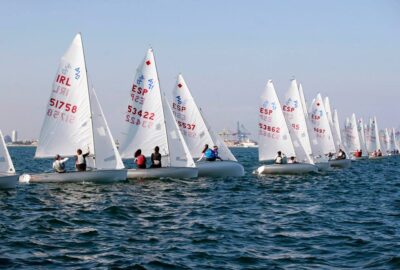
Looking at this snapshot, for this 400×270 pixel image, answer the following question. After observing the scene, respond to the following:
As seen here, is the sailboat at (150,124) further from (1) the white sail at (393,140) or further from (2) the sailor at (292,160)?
(1) the white sail at (393,140)

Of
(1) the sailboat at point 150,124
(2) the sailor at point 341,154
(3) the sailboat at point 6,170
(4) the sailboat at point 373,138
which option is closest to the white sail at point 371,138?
(4) the sailboat at point 373,138

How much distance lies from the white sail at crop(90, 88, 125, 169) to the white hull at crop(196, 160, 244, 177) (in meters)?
5.18

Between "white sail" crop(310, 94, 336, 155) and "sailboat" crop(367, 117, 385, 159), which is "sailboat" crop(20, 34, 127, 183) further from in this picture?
"sailboat" crop(367, 117, 385, 159)

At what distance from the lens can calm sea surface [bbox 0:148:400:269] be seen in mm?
11750

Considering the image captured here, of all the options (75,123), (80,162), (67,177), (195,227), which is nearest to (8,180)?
(67,177)

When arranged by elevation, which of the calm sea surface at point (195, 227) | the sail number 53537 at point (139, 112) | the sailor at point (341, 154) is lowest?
the calm sea surface at point (195, 227)

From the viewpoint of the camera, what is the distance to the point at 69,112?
2698cm

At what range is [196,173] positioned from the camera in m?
29.3

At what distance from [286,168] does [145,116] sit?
8299mm

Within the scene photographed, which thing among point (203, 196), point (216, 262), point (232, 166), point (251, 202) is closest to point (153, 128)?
point (232, 166)

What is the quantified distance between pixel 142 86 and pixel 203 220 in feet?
48.3

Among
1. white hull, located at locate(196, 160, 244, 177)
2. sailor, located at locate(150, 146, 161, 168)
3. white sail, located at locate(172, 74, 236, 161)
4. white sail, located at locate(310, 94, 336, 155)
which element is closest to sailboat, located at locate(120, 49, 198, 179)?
sailor, located at locate(150, 146, 161, 168)

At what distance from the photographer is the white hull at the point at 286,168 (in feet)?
106

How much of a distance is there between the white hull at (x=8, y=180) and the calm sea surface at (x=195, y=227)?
34cm
